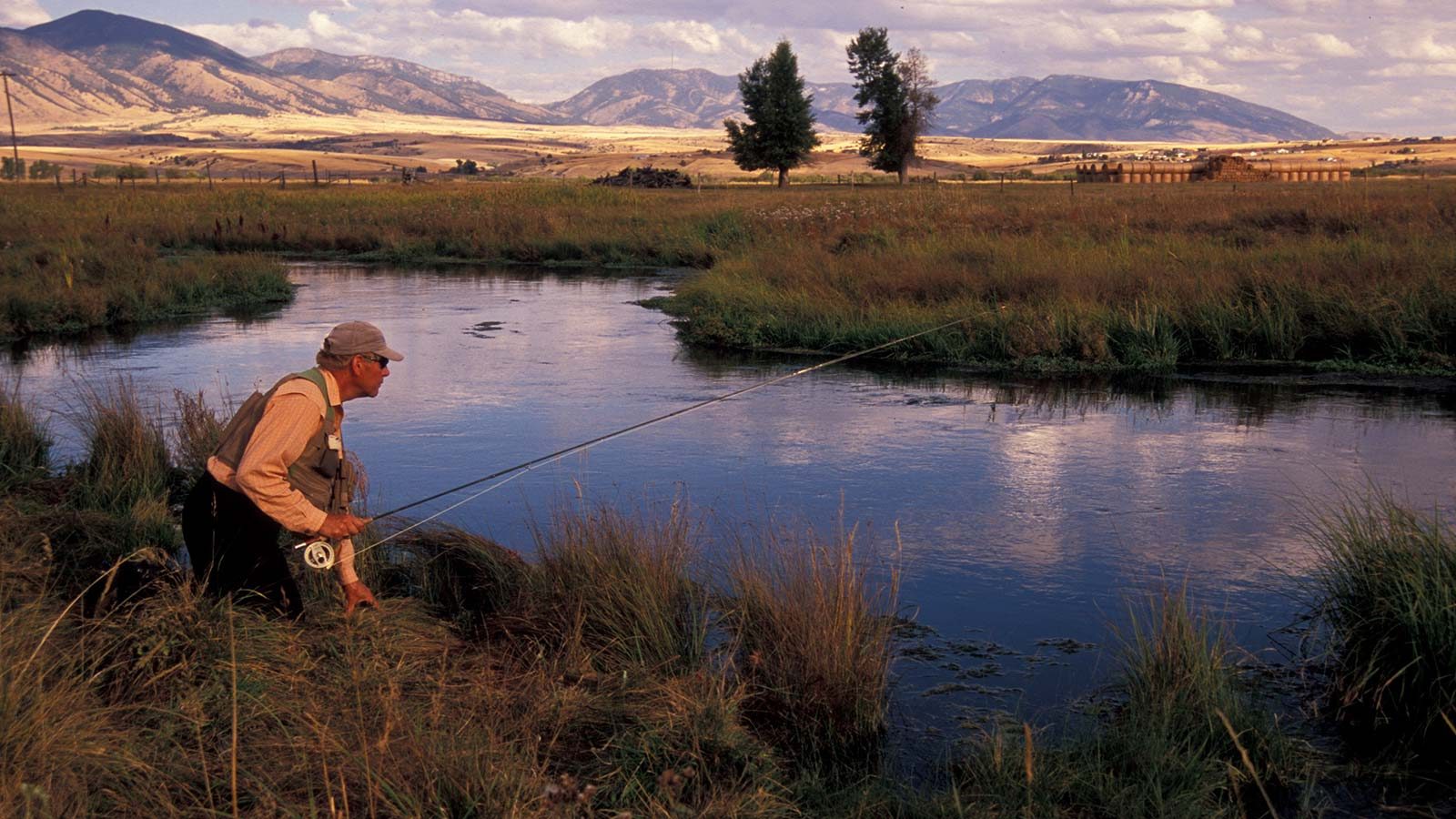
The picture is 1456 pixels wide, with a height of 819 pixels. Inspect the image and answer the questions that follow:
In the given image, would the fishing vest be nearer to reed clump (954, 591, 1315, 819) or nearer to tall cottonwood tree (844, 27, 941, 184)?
reed clump (954, 591, 1315, 819)

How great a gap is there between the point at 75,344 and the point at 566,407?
8902 mm

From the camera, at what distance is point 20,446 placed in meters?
9.38

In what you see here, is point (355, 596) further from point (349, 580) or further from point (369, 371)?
point (369, 371)

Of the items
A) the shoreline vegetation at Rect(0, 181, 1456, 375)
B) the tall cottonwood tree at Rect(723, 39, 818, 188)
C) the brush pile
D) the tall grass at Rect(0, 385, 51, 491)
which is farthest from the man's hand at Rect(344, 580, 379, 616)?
the tall cottonwood tree at Rect(723, 39, 818, 188)

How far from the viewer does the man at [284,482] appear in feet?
16.1

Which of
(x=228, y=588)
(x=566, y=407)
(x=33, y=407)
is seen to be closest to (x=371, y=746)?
(x=228, y=588)

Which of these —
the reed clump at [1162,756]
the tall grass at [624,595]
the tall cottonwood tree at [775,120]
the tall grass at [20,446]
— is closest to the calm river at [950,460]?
the reed clump at [1162,756]

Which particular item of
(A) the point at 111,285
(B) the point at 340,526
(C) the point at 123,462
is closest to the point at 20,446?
(C) the point at 123,462

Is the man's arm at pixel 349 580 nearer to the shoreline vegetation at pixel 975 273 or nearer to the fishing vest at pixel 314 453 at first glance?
the fishing vest at pixel 314 453

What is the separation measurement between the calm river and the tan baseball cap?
8.69 feet

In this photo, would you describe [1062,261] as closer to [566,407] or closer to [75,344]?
[566,407]

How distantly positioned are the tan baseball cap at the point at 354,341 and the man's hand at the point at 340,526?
2.13 feet

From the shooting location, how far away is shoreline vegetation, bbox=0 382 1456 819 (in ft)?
13.1

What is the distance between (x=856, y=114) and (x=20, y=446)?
66037 mm
